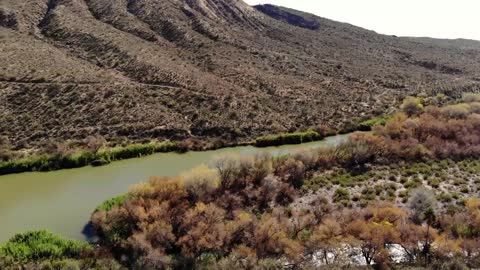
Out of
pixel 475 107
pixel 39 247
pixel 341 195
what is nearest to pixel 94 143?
pixel 39 247

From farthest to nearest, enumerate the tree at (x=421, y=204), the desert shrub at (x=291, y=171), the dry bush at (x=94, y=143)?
1. the dry bush at (x=94, y=143)
2. the desert shrub at (x=291, y=171)
3. the tree at (x=421, y=204)

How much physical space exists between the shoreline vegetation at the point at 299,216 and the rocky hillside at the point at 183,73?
15500 millimetres

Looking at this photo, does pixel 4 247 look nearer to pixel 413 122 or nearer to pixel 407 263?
pixel 407 263

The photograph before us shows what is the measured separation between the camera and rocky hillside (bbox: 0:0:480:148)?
54.8m

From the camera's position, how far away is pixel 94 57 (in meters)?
69.4

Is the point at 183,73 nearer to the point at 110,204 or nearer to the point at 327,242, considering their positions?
the point at 110,204

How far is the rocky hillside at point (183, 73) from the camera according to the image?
180ft

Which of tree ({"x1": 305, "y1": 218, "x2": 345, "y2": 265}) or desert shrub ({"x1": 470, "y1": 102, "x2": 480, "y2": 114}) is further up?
desert shrub ({"x1": 470, "y1": 102, "x2": 480, "y2": 114})

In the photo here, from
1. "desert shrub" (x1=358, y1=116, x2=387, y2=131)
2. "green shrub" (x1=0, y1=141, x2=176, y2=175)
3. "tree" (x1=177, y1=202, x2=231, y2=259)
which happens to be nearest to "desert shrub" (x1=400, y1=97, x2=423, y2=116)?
"desert shrub" (x1=358, y1=116, x2=387, y2=131)

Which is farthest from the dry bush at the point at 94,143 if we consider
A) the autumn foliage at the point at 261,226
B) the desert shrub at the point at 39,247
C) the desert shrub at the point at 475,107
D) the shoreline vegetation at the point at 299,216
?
the desert shrub at the point at 475,107

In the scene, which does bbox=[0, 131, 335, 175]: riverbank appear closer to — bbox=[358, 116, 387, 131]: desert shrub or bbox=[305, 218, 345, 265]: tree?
bbox=[358, 116, 387, 131]: desert shrub

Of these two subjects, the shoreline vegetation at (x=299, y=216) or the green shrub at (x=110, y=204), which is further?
the green shrub at (x=110, y=204)

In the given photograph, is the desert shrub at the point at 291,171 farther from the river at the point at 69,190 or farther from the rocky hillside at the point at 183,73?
the rocky hillside at the point at 183,73

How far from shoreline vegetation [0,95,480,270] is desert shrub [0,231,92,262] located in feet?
0.57
